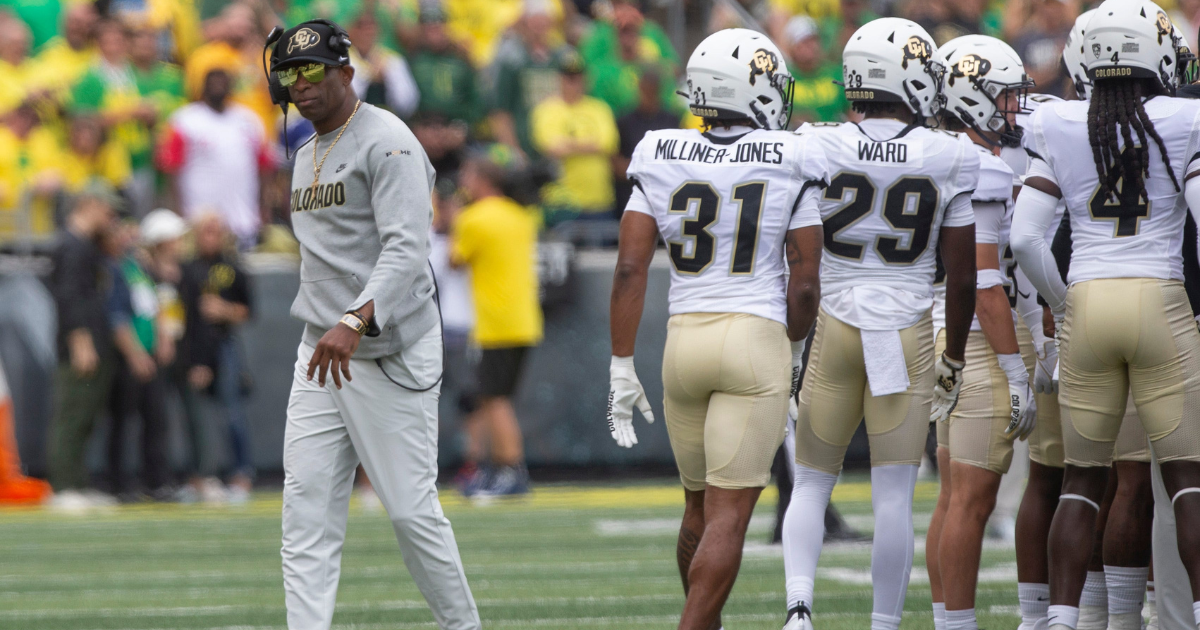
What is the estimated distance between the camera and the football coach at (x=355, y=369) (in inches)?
193

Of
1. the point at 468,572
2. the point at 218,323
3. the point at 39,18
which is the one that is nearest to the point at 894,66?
the point at 468,572

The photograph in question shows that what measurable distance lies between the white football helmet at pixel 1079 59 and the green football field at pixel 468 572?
210 centimetres

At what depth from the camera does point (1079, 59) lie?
5.20m

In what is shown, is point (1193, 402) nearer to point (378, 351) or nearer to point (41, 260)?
point (378, 351)

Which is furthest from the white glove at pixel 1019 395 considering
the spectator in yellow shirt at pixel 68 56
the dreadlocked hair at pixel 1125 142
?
the spectator in yellow shirt at pixel 68 56

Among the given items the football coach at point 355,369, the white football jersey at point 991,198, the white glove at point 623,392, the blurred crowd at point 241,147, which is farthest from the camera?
the blurred crowd at point 241,147

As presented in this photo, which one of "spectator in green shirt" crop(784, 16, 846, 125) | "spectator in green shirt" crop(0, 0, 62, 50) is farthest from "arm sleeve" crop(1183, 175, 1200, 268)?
"spectator in green shirt" crop(0, 0, 62, 50)

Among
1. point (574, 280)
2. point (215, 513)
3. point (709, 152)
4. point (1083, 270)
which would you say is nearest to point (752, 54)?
point (709, 152)

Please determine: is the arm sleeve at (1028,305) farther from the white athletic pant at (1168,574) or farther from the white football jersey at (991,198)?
the white athletic pant at (1168,574)

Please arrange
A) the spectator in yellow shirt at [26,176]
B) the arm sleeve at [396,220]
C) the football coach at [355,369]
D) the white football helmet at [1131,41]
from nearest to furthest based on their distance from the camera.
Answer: the arm sleeve at [396,220], the football coach at [355,369], the white football helmet at [1131,41], the spectator in yellow shirt at [26,176]

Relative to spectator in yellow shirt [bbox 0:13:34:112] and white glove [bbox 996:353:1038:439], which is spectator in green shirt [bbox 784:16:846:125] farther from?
white glove [bbox 996:353:1038:439]

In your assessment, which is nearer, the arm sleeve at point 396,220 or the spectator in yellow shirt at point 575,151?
the arm sleeve at point 396,220

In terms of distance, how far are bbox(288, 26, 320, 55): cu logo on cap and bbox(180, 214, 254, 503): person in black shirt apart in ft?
23.1

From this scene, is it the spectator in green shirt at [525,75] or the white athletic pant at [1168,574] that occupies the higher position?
the spectator in green shirt at [525,75]
